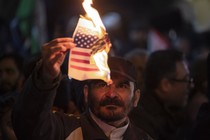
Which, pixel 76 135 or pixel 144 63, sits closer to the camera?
pixel 76 135

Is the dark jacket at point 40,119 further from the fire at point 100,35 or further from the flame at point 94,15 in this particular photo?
the flame at point 94,15

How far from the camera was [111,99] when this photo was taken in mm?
5441

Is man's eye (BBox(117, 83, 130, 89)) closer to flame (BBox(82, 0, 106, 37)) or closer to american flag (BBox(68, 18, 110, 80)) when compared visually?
american flag (BBox(68, 18, 110, 80))

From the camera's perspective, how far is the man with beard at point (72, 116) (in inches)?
192

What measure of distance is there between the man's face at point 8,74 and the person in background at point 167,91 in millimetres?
1417

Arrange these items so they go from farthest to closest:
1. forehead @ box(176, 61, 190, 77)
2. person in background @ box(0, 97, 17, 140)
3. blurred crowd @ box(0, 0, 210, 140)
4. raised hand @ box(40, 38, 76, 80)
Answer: forehead @ box(176, 61, 190, 77) → blurred crowd @ box(0, 0, 210, 140) → person in background @ box(0, 97, 17, 140) → raised hand @ box(40, 38, 76, 80)

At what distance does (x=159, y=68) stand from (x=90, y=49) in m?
2.62

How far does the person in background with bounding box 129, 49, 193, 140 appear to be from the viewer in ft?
23.6

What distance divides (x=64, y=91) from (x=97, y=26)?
1.64 metres

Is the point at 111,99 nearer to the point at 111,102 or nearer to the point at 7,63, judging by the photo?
the point at 111,102

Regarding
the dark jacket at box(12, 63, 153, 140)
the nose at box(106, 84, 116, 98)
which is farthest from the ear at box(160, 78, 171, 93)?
the dark jacket at box(12, 63, 153, 140)

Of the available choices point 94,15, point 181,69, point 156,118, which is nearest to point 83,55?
point 94,15

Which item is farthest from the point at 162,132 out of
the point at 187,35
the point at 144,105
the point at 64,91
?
the point at 187,35

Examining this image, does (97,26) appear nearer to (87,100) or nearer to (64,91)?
(87,100)
